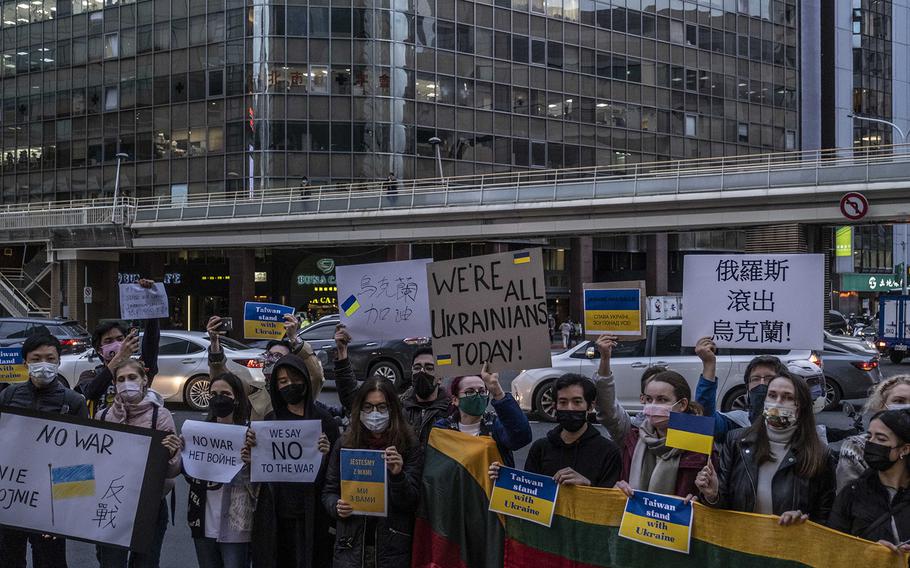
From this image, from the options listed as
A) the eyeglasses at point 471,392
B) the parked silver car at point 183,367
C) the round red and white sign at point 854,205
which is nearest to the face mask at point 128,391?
the eyeglasses at point 471,392

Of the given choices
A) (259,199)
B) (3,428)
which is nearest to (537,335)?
(3,428)

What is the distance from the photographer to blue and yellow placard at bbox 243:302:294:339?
8617 millimetres

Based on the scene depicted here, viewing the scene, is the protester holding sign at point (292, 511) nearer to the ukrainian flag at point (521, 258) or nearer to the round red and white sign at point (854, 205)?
the ukrainian flag at point (521, 258)

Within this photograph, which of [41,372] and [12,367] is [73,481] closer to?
[41,372]

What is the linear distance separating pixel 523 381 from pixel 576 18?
4087cm

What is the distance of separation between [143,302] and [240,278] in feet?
127

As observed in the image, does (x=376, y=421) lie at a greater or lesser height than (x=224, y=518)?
greater

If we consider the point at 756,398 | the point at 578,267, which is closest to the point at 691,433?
the point at 756,398

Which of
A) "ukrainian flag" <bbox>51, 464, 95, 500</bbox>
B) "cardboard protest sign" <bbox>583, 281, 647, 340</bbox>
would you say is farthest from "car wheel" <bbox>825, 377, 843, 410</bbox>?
"ukrainian flag" <bbox>51, 464, 95, 500</bbox>

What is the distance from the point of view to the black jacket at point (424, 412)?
5.63 meters

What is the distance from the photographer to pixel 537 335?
19.3 feet

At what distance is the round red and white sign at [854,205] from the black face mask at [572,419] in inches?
984

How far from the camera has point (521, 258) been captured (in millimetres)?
5883

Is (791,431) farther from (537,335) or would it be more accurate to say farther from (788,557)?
(537,335)
